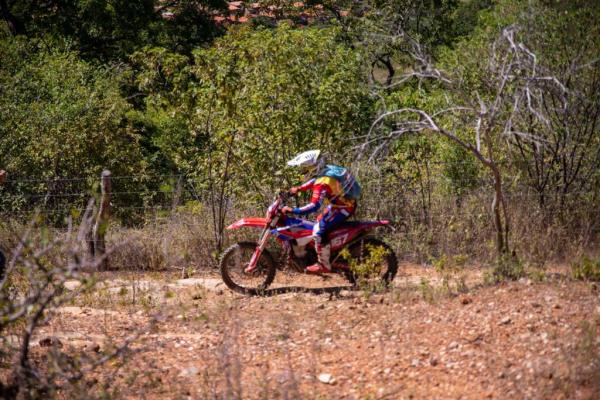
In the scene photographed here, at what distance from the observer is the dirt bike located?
10023 millimetres

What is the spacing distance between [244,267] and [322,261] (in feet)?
3.36

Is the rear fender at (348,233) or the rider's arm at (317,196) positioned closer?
the rider's arm at (317,196)

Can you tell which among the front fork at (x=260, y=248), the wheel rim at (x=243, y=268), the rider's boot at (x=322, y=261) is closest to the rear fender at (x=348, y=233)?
the rider's boot at (x=322, y=261)

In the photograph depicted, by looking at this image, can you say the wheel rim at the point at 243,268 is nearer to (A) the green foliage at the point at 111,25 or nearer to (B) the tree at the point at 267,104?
(B) the tree at the point at 267,104

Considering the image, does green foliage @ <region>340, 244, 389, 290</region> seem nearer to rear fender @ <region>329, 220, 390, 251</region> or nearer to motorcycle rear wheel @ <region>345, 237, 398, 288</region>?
motorcycle rear wheel @ <region>345, 237, 398, 288</region>

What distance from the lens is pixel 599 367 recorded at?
21.7ft

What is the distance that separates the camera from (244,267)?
409 inches

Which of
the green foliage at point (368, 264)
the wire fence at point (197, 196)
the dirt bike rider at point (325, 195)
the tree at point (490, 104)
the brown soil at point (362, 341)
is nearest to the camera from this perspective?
the brown soil at point (362, 341)

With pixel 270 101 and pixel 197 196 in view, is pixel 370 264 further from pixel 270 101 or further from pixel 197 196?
pixel 197 196

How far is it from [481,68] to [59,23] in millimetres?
19488

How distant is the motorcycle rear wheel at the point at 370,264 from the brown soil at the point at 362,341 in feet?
0.82

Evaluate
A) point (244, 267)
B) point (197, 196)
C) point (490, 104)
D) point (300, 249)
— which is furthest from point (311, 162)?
point (197, 196)

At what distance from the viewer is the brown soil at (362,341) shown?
6.80m

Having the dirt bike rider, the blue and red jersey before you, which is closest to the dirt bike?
the dirt bike rider
